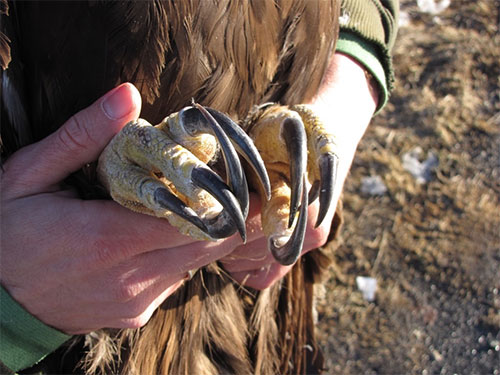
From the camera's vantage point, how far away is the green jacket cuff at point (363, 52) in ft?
4.62

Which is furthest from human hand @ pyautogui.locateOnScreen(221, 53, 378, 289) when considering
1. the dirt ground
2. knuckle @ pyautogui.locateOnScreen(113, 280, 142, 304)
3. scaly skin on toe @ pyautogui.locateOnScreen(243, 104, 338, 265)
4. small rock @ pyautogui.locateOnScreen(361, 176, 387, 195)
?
small rock @ pyautogui.locateOnScreen(361, 176, 387, 195)

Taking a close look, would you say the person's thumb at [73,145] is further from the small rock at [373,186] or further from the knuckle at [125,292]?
the small rock at [373,186]

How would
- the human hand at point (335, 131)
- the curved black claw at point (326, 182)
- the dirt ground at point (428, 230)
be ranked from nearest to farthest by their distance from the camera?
the curved black claw at point (326, 182) < the human hand at point (335, 131) < the dirt ground at point (428, 230)

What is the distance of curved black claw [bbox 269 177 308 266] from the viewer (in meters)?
0.94

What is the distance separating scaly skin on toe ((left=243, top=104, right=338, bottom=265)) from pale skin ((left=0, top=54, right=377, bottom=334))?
0.08 metres

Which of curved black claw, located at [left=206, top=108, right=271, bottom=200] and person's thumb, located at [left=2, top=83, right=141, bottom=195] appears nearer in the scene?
curved black claw, located at [left=206, top=108, right=271, bottom=200]

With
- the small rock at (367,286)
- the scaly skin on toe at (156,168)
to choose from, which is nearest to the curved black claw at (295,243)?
the scaly skin on toe at (156,168)

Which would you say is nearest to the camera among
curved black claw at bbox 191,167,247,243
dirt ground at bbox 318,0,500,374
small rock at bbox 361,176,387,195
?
curved black claw at bbox 191,167,247,243

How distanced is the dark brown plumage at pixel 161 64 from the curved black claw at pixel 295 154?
5.7 inches

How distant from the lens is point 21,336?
1.11m

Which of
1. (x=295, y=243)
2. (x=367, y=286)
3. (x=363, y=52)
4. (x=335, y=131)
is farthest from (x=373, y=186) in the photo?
(x=295, y=243)

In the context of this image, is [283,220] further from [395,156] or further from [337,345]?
[395,156]

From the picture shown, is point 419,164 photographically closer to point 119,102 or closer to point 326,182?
point 326,182

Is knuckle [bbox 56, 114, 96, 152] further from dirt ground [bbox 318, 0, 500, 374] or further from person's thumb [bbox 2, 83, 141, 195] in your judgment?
dirt ground [bbox 318, 0, 500, 374]
